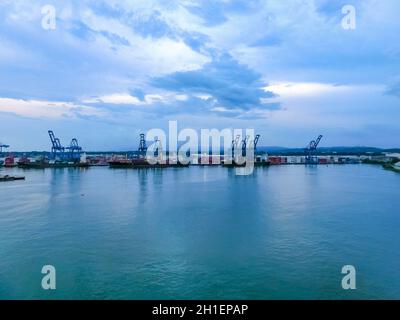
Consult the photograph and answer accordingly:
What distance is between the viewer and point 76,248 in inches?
264

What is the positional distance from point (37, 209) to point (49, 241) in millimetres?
→ 4242

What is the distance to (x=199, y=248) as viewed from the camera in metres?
6.61

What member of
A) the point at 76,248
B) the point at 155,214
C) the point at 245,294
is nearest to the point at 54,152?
the point at 155,214

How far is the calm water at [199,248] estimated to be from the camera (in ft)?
15.9

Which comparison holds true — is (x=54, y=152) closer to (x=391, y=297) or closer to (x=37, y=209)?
(x=37, y=209)

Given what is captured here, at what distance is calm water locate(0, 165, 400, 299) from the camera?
4.83m
